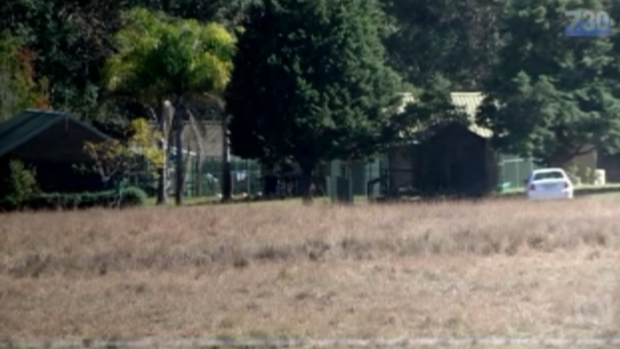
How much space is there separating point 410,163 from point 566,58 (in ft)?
26.3

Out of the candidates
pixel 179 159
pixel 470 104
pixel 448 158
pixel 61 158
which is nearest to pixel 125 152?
pixel 61 158

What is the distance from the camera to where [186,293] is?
749 inches

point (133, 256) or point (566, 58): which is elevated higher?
point (566, 58)

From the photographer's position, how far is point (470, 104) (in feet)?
191

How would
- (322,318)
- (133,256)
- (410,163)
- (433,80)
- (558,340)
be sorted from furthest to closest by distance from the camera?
(433,80), (410,163), (133,256), (322,318), (558,340)

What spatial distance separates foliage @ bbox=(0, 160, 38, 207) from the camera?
48062 millimetres

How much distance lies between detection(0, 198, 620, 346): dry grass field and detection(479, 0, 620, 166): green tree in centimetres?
1606

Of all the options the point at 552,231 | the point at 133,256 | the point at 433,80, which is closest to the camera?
the point at 133,256

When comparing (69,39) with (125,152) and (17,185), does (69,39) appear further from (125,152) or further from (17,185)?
(17,185)

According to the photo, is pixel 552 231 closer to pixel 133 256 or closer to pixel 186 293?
pixel 133 256

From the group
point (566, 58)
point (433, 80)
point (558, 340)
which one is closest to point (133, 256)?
point (558, 340)

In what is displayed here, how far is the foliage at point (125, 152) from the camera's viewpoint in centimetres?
5103

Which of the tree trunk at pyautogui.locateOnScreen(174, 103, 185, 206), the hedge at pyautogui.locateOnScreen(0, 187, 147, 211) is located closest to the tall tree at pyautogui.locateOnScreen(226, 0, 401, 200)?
the tree trunk at pyautogui.locateOnScreen(174, 103, 185, 206)

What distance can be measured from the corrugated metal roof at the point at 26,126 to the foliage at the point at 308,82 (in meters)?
6.35
